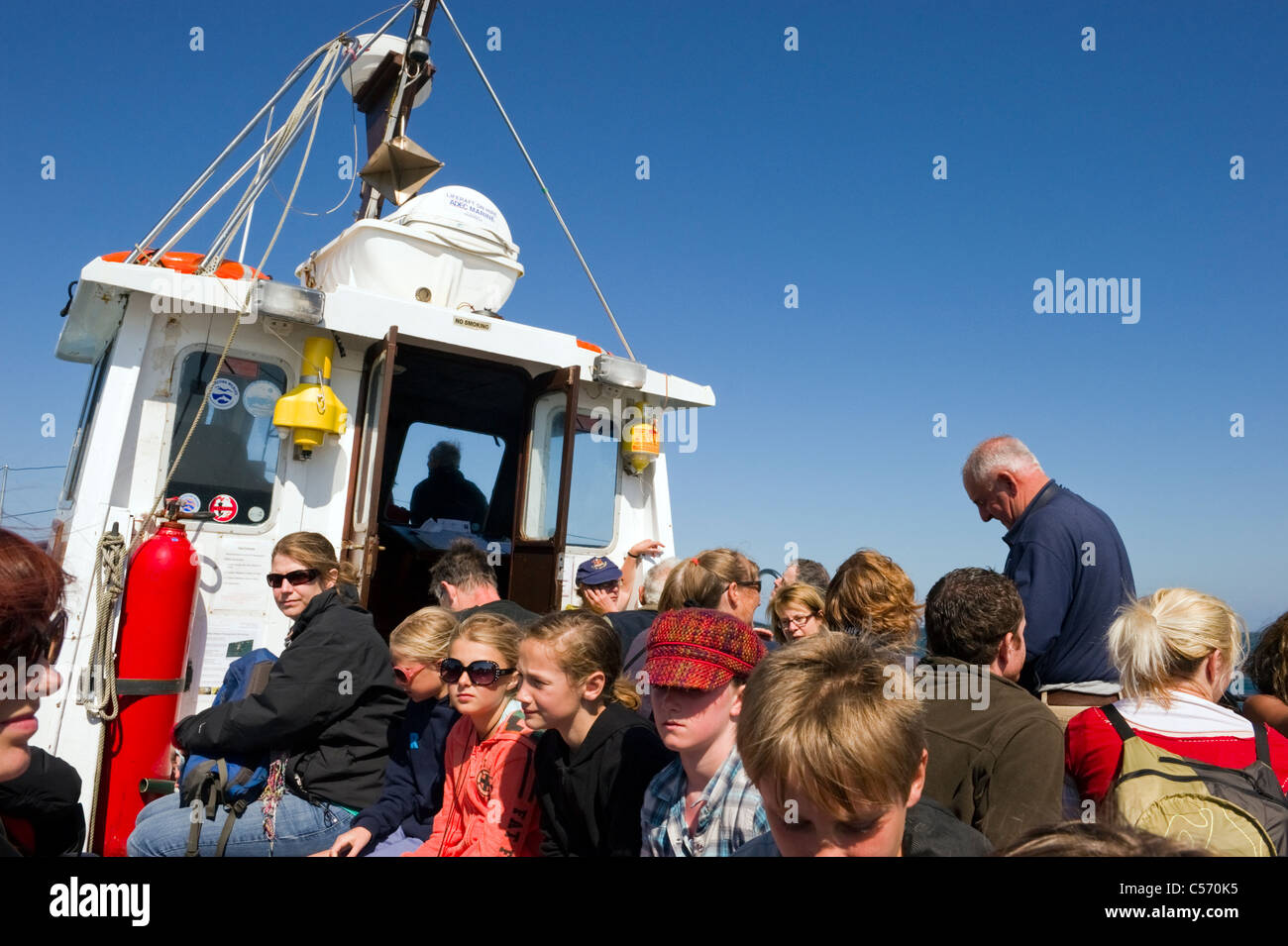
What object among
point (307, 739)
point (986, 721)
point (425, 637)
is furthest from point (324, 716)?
point (986, 721)

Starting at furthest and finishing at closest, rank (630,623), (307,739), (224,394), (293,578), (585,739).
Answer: (224,394) → (630,623) → (293,578) → (307,739) → (585,739)

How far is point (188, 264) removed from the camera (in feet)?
15.7

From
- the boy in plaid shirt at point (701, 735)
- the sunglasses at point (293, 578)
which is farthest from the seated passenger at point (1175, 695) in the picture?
the sunglasses at point (293, 578)

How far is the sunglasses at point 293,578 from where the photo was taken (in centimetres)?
356

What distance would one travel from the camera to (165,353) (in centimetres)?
454

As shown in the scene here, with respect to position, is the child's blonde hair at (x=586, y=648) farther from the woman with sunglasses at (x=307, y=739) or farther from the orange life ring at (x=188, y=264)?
the orange life ring at (x=188, y=264)

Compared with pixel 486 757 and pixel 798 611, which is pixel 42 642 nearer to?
pixel 486 757

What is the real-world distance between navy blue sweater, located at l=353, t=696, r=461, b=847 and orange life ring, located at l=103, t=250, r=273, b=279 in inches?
110

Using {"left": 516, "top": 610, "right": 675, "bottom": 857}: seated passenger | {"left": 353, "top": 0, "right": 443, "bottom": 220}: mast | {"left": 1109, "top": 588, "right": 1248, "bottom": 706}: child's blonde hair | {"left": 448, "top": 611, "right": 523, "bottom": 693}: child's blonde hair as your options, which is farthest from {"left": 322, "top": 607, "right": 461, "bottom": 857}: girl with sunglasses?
{"left": 353, "top": 0, "right": 443, "bottom": 220}: mast

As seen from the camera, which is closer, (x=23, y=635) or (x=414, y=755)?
(x=23, y=635)

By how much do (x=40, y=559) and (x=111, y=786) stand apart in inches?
118

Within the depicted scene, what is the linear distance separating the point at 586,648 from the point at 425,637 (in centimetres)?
99

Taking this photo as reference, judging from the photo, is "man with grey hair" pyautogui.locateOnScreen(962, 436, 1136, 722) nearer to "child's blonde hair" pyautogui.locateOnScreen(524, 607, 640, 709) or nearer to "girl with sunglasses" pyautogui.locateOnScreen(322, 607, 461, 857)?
"child's blonde hair" pyautogui.locateOnScreen(524, 607, 640, 709)
